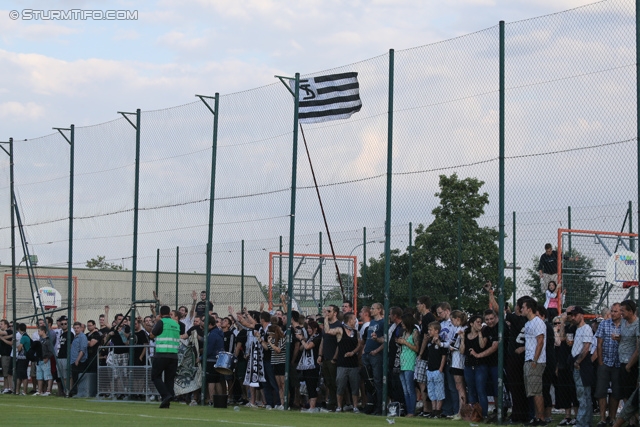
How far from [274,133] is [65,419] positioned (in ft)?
26.0

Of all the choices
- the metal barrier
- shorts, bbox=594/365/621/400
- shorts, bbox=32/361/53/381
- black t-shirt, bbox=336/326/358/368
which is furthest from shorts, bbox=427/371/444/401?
shorts, bbox=32/361/53/381

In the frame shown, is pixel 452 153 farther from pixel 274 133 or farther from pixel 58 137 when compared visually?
pixel 58 137

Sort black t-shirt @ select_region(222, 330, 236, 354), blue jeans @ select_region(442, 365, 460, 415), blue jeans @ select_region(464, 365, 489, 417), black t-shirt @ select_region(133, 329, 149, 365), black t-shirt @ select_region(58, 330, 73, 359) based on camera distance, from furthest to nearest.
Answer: black t-shirt @ select_region(58, 330, 73, 359) < black t-shirt @ select_region(133, 329, 149, 365) < black t-shirt @ select_region(222, 330, 236, 354) < blue jeans @ select_region(442, 365, 460, 415) < blue jeans @ select_region(464, 365, 489, 417)

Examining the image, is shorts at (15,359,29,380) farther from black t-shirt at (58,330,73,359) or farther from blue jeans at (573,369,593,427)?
blue jeans at (573,369,593,427)

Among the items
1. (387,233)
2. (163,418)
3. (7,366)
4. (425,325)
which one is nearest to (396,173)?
(387,233)

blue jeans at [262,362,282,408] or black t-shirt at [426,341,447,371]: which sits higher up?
black t-shirt at [426,341,447,371]

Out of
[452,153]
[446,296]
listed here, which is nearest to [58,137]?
[446,296]

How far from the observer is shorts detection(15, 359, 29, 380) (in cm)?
2686

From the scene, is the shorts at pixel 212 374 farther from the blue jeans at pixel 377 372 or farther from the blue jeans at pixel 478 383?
the blue jeans at pixel 478 383

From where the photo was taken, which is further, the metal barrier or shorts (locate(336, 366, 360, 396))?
the metal barrier

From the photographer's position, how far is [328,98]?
19641 mm

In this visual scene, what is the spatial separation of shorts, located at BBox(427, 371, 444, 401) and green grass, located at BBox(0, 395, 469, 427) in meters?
0.59

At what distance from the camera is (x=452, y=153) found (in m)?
16.9

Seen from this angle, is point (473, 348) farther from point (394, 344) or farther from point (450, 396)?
point (394, 344)
